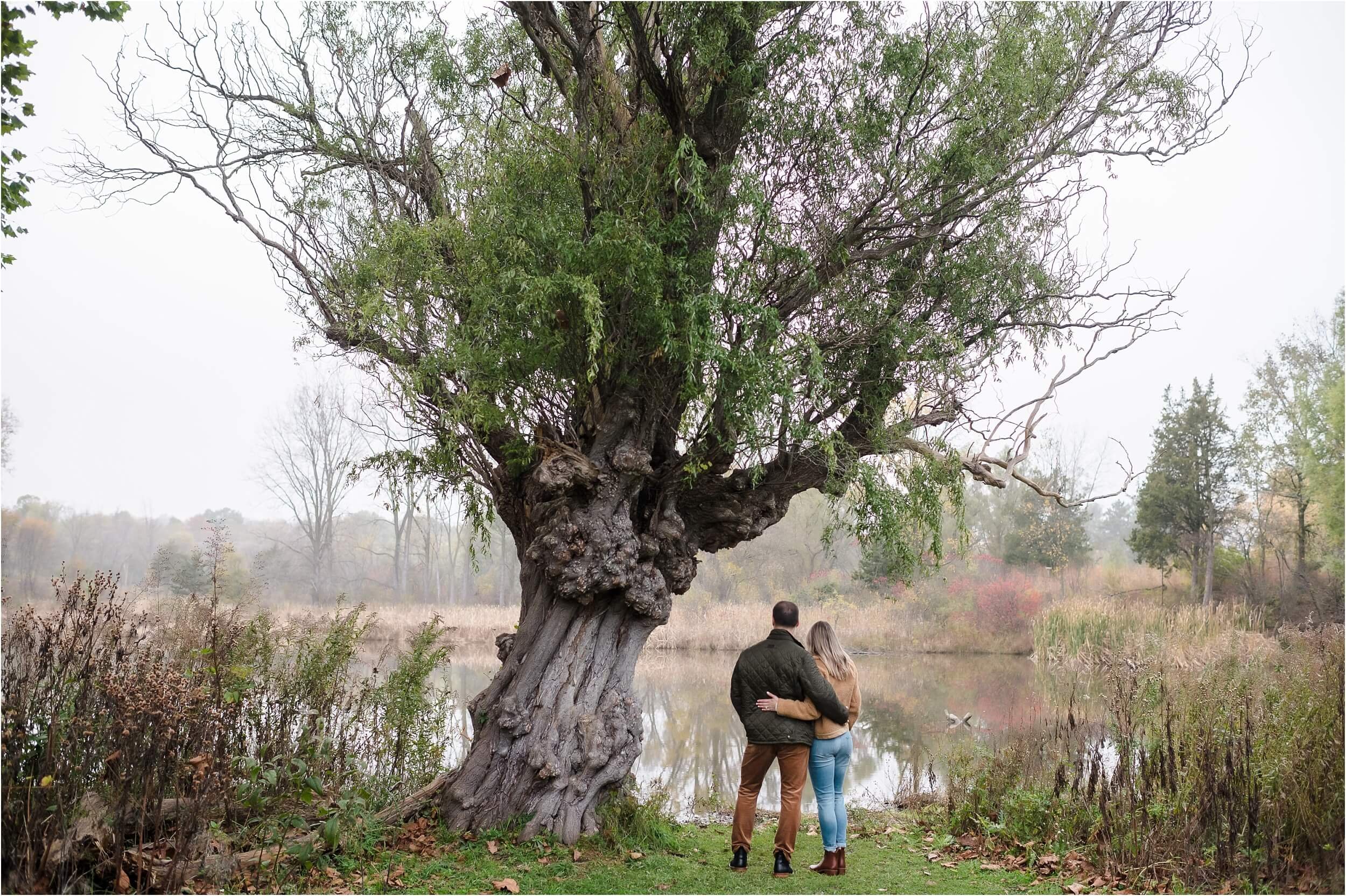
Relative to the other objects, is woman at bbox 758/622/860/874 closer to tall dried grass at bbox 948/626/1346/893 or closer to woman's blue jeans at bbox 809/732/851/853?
woman's blue jeans at bbox 809/732/851/853

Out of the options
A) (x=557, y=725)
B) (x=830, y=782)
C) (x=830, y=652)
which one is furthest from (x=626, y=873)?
(x=830, y=652)

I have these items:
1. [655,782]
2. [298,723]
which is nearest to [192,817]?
[298,723]

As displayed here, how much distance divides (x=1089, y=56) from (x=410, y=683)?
311 inches

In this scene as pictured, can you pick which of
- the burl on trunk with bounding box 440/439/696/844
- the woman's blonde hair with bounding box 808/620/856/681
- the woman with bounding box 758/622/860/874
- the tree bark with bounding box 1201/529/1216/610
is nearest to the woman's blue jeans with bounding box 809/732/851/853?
the woman with bounding box 758/622/860/874

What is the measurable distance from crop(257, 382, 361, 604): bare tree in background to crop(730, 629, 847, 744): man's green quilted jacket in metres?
27.5

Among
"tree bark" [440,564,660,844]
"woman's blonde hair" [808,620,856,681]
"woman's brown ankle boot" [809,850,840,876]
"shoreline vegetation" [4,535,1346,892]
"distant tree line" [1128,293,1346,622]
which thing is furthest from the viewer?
"distant tree line" [1128,293,1346,622]

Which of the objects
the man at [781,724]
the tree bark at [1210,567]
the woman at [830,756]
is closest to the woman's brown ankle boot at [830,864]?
the woman at [830,756]

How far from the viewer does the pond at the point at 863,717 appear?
34.4 feet

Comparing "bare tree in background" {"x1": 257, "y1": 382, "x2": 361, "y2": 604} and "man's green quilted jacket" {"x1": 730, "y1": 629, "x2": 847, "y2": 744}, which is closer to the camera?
"man's green quilted jacket" {"x1": 730, "y1": 629, "x2": 847, "y2": 744}

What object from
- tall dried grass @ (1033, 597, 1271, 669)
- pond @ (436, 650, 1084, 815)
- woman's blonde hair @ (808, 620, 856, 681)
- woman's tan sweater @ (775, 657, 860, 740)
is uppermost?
woman's blonde hair @ (808, 620, 856, 681)

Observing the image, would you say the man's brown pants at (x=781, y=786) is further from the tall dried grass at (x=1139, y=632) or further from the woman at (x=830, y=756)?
the tall dried grass at (x=1139, y=632)

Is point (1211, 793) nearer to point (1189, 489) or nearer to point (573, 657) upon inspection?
point (573, 657)

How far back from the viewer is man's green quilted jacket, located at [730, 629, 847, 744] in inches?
234

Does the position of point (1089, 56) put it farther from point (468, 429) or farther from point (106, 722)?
point (106, 722)
